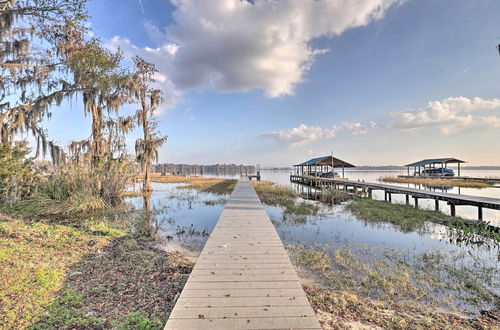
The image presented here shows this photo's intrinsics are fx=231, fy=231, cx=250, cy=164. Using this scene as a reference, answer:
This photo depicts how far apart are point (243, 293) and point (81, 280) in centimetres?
274

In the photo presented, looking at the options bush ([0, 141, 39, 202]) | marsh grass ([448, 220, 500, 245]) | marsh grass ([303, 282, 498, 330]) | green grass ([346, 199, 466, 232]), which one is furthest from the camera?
green grass ([346, 199, 466, 232])

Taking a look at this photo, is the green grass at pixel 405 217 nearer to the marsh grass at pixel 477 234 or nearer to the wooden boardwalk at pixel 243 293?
the marsh grass at pixel 477 234

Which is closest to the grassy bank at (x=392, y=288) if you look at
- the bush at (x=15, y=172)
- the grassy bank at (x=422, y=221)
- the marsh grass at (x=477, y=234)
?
the marsh grass at (x=477, y=234)

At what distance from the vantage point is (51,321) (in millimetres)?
2520

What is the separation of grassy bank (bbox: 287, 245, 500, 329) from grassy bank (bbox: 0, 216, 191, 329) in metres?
2.36

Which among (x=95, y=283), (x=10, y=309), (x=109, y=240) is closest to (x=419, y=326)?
(x=95, y=283)

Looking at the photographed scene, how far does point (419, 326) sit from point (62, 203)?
11.0 m

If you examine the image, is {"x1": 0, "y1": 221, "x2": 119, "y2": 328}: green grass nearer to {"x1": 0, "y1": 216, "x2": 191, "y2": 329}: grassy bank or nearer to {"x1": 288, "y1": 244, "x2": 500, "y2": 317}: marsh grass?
{"x1": 0, "y1": 216, "x2": 191, "y2": 329}: grassy bank

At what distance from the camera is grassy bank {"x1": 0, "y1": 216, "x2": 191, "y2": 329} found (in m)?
2.63

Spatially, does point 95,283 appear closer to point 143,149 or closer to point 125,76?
point 125,76

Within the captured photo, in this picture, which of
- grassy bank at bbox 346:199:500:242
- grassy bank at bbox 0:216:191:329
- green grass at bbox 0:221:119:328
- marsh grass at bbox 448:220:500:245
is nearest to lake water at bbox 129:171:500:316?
marsh grass at bbox 448:220:500:245

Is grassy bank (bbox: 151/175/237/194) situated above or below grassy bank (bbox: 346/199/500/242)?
above

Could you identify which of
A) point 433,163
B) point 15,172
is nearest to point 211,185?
point 15,172

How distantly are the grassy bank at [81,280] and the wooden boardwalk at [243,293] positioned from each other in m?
0.52
